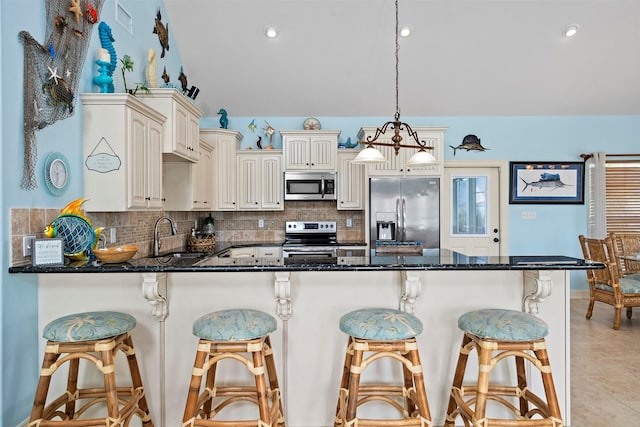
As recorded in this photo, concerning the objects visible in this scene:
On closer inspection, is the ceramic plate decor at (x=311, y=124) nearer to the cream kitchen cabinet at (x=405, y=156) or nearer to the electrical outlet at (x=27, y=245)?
the cream kitchen cabinet at (x=405, y=156)

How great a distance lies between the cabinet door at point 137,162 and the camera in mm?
2480

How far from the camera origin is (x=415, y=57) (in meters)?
4.43

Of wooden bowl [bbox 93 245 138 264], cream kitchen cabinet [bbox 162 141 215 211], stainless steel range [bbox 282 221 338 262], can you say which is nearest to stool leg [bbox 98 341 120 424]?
wooden bowl [bbox 93 245 138 264]

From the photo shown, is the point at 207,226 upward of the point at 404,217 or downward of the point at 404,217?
downward

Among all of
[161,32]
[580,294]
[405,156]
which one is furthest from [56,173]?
[580,294]

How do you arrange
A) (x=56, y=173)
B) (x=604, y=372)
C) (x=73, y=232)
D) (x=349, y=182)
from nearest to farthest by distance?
(x=73, y=232)
(x=56, y=173)
(x=604, y=372)
(x=349, y=182)

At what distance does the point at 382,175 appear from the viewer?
15.0ft

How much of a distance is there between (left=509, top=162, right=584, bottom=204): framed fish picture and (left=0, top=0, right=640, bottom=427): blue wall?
0.33ft

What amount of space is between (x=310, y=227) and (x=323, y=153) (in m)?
1.03

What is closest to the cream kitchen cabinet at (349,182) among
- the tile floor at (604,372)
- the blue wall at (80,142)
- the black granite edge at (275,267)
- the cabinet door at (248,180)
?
the blue wall at (80,142)

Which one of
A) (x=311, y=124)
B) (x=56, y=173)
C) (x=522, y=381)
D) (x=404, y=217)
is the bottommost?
(x=522, y=381)

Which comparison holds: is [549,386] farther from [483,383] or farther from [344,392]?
[344,392]

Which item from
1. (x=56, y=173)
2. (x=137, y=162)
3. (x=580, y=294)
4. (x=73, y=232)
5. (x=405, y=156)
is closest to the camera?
(x=73, y=232)

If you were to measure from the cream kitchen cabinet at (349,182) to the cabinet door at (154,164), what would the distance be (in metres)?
2.39
